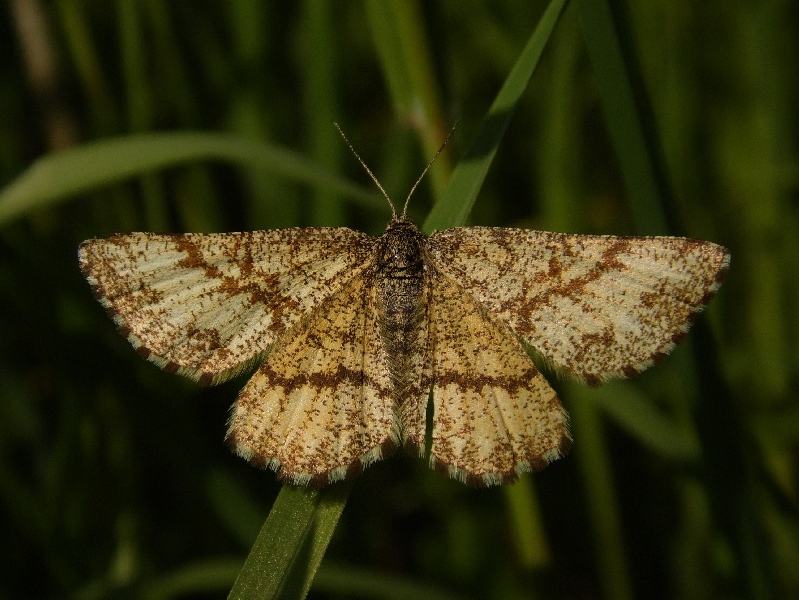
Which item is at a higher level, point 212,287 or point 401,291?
point 212,287

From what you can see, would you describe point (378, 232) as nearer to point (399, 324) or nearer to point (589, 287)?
point (399, 324)

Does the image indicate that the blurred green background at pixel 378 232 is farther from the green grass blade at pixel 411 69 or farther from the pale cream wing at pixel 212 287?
the pale cream wing at pixel 212 287

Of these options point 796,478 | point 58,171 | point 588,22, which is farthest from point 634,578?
point 58,171

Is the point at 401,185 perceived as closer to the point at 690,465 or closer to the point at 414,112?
the point at 414,112

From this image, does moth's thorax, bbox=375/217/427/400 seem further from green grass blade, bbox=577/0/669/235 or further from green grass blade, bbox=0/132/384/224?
green grass blade, bbox=577/0/669/235

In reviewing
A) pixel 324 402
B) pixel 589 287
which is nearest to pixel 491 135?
pixel 589 287

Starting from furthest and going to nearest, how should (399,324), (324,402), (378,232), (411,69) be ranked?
1. (378,232)
2. (411,69)
3. (399,324)
4. (324,402)

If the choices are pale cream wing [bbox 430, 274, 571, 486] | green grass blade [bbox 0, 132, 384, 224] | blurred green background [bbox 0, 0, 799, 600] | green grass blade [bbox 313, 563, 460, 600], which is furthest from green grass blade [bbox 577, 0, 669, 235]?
green grass blade [bbox 313, 563, 460, 600]
